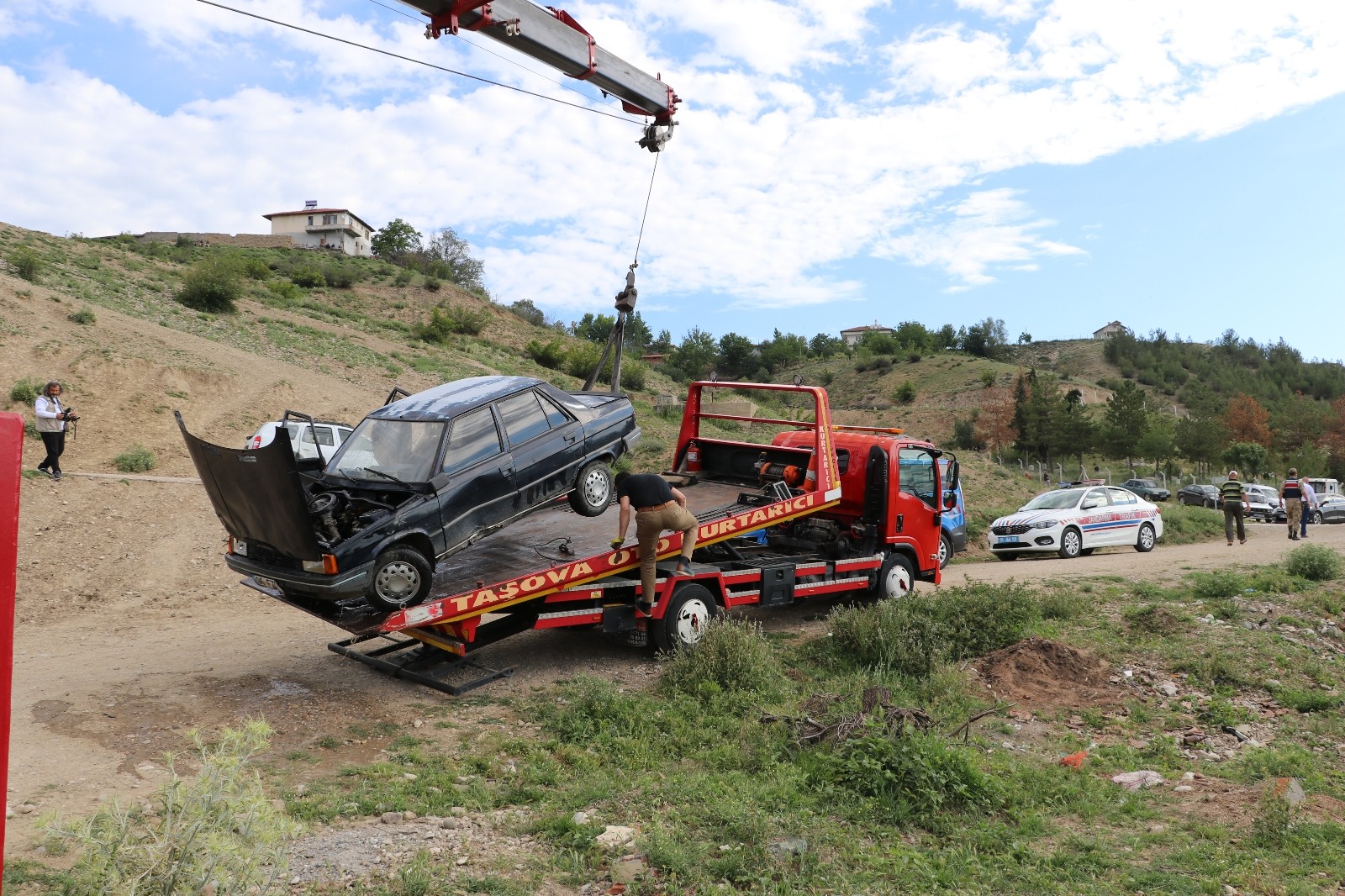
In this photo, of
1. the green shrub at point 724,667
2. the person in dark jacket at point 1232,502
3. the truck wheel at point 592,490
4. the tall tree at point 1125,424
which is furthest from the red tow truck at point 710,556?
the tall tree at point 1125,424

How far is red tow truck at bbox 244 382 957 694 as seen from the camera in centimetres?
781

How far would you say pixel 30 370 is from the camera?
63.0 ft

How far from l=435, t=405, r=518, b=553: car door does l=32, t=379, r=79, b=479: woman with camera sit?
1011 centimetres

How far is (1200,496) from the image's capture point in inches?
1542

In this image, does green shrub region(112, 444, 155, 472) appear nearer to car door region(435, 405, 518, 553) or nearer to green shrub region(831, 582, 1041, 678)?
car door region(435, 405, 518, 553)

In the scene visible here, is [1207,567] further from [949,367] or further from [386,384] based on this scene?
[949,367]

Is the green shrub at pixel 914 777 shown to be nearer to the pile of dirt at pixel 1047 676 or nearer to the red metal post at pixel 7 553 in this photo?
the pile of dirt at pixel 1047 676

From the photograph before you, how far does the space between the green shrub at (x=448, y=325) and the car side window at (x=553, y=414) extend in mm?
31661

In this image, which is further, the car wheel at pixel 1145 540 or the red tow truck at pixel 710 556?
the car wheel at pixel 1145 540

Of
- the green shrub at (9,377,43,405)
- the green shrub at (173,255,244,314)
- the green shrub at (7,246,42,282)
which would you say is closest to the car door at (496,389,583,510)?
the green shrub at (9,377,43,405)

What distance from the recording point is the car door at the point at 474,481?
765 centimetres

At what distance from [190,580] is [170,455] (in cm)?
624

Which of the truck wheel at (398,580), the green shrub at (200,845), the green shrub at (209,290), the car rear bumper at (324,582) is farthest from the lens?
the green shrub at (209,290)

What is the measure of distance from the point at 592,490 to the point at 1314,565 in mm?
10771
